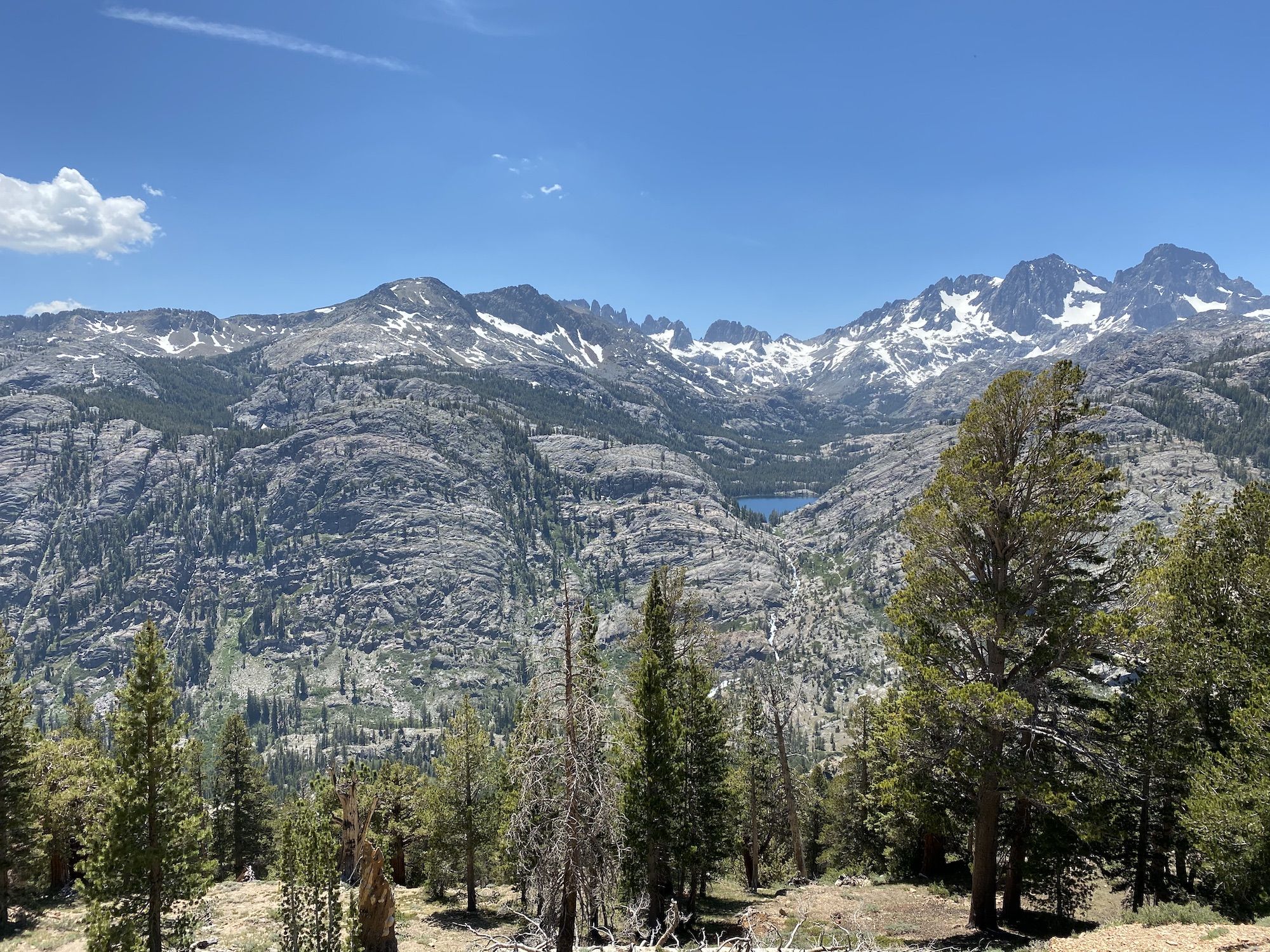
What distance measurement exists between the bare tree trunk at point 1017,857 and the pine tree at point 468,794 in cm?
2695

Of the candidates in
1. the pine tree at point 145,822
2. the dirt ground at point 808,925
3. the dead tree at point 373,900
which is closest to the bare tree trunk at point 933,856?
the dirt ground at point 808,925

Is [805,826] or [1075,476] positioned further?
[805,826]

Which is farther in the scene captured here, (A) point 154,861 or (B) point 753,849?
(B) point 753,849

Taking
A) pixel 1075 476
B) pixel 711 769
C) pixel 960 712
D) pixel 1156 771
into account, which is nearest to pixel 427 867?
pixel 711 769

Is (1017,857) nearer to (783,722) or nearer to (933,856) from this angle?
(933,856)

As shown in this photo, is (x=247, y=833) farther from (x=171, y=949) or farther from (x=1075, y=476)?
(x=1075, y=476)

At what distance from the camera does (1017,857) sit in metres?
21.7

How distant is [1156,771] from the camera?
21.2 m

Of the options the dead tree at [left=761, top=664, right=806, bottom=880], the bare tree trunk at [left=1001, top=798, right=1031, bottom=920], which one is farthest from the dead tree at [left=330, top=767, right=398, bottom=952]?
the dead tree at [left=761, top=664, right=806, bottom=880]

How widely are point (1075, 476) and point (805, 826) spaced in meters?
56.0

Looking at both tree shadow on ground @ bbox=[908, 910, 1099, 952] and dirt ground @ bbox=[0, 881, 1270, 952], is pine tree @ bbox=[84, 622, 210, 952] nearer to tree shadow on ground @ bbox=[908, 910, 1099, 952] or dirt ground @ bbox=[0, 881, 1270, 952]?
dirt ground @ bbox=[0, 881, 1270, 952]

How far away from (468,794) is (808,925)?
22233mm

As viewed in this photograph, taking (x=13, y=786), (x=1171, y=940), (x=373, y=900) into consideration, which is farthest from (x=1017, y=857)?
(x=13, y=786)

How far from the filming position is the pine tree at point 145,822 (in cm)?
2323
